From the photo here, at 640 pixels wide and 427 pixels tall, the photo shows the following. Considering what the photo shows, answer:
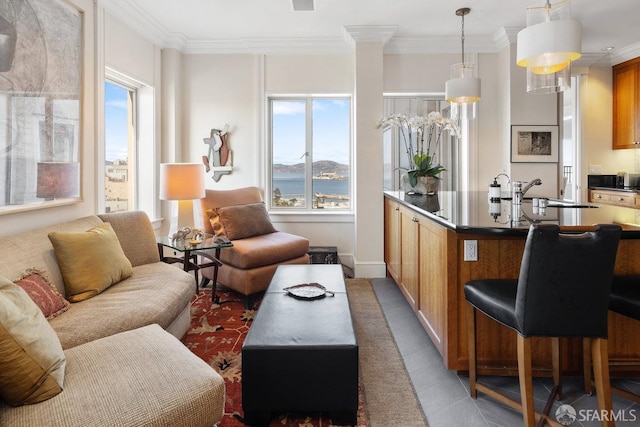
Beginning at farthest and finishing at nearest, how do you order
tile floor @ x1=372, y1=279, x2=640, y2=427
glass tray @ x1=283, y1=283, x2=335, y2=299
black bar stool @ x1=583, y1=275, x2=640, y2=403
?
1. glass tray @ x1=283, y1=283, x2=335, y2=299
2. tile floor @ x1=372, y1=279, x2=640, y2=427
3. black bar stool @ x1=583, y1=275, x2=640, y2=403

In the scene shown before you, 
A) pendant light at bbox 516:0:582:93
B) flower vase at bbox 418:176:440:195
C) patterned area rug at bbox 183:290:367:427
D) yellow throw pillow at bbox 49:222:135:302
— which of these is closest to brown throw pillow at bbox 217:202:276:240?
patterned area rug at bbox 183:290:367:427

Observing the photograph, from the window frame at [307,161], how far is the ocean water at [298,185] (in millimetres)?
55

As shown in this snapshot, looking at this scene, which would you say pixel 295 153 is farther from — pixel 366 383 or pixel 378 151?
pixel 366 383

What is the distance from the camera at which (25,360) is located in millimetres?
1292

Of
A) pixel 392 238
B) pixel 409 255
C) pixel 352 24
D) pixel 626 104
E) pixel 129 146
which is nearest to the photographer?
pixel 409 255

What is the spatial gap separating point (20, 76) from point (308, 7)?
2429mm

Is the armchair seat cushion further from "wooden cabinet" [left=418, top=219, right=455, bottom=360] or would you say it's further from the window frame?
"wooden cabinet" [left=418, top=219, right=455, bottom=360]

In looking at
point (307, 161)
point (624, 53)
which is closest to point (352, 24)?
point (307, 161)

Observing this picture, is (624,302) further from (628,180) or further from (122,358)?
(628,180)

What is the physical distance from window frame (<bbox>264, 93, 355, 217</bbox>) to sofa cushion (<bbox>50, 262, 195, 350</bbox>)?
217 cm

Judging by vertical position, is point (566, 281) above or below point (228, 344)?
above

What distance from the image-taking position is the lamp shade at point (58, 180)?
2.56m

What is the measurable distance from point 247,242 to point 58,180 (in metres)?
1.57

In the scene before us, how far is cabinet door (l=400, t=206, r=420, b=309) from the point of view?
2.91 meters
